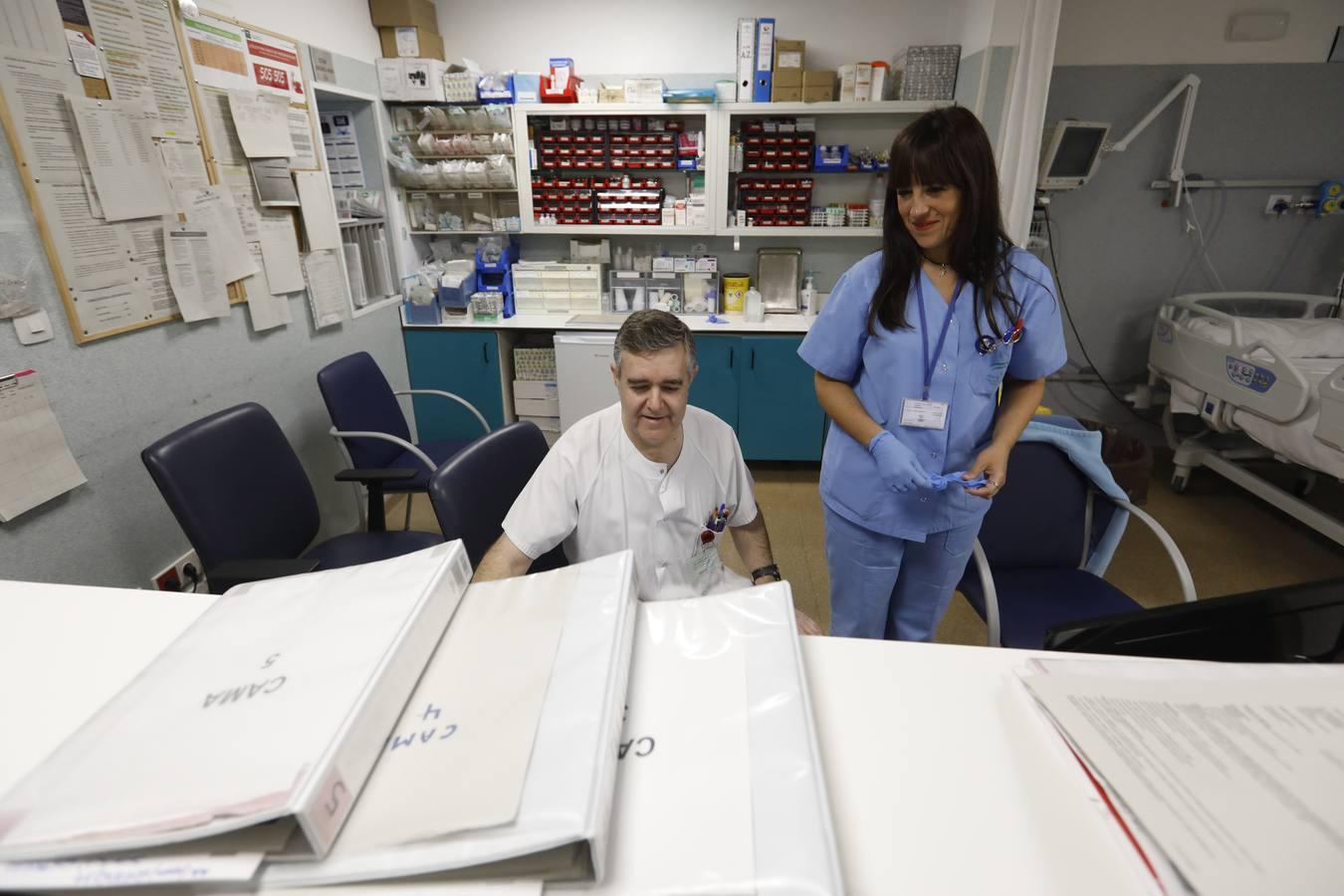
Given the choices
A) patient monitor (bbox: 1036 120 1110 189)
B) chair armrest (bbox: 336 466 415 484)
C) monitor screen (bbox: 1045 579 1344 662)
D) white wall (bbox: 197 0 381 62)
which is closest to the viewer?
monitor screen (bbox: 1045 579 1344 662)

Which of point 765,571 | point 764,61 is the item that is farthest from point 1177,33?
point 765,571

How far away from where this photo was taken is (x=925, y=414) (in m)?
1.52

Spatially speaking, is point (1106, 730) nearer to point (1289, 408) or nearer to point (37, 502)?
point (37, 502)

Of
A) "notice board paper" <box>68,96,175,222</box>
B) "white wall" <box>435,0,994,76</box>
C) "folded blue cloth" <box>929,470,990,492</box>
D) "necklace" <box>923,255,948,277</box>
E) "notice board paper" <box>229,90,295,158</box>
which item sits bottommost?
"folded blue cloth" <box>929,470,990,492</box>

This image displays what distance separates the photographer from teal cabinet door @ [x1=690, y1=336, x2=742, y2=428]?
3393mm

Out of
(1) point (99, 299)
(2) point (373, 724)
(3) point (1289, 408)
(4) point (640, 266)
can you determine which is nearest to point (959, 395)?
(2) point (373, 724)

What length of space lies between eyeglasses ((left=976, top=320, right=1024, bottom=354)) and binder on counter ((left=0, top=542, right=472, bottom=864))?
51.3 inches

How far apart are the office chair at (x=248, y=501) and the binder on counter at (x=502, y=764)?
1.21 metres

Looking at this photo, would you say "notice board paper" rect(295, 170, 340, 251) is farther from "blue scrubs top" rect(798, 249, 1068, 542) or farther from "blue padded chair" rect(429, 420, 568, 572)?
"blue scrubs top" rect(798, 249, 1068, 542)

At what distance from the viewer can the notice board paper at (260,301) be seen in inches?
90.0

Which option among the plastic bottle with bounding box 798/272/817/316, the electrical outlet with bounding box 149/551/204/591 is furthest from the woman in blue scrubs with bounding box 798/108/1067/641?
the plastic bottle with bounding box 798/272/817/316

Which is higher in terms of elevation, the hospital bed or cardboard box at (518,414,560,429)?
the hospital bed

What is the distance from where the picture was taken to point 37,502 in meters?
1.59

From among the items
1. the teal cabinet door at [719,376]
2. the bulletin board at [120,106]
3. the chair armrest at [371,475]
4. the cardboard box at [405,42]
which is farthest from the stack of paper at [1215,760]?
the cardboard box at [405,42]
